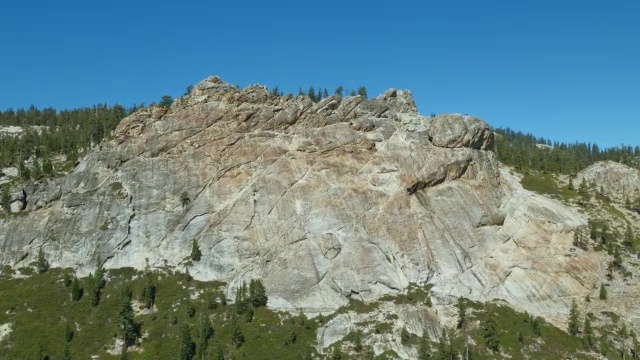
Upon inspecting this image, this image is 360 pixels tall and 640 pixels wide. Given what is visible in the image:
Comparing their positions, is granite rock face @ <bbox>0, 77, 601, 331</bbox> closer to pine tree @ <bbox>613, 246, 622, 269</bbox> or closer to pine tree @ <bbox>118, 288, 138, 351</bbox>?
pine tree @ <bbox>613, 246, 622, 269</bbox>

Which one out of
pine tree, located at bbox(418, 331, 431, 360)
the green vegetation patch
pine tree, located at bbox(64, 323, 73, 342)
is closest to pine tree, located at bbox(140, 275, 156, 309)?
the green vegetation patch

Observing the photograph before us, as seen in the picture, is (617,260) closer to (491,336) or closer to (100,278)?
(491,336)

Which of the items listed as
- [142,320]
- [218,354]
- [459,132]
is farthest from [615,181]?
[142,320]

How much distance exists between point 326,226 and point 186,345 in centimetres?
4206

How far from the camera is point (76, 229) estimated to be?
12900 centimetres

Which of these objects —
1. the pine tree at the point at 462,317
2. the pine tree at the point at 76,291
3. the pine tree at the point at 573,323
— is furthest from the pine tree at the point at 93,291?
the pine tree at the point at 573,323

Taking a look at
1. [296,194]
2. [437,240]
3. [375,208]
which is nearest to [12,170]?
[296,194]

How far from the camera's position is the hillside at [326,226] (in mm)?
106125

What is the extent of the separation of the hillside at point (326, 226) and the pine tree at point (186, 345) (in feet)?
11.5

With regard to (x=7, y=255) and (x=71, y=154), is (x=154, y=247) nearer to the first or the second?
(x=7, y=255)

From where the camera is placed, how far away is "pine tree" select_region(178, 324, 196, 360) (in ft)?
313

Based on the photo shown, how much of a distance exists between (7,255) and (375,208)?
92314 millimetres

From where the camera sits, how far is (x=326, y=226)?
122 m

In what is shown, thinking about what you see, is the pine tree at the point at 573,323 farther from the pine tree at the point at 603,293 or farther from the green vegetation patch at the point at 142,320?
the green vegetation patch at the point at 142,320
